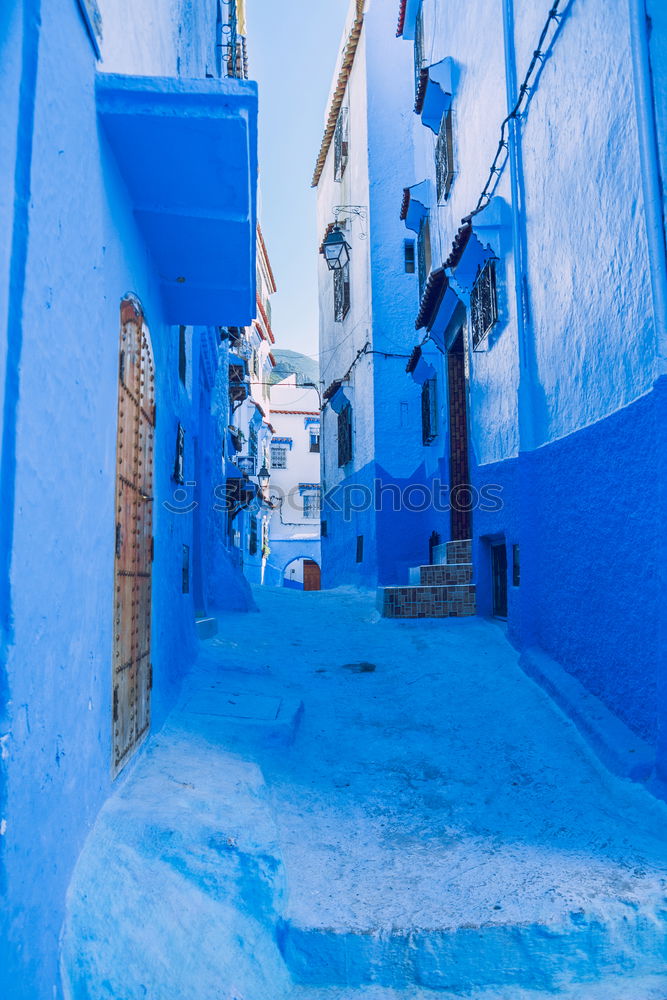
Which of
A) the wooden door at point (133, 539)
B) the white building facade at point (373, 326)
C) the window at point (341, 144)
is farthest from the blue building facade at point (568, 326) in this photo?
the window at point (341, 144)

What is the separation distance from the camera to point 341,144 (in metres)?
18.3

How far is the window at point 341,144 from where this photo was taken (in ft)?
59.6

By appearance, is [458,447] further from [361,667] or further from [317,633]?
[361,667]

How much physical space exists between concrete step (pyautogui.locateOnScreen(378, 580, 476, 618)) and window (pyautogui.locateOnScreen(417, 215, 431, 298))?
249 inches

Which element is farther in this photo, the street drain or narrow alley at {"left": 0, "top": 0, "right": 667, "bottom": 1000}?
the street drain

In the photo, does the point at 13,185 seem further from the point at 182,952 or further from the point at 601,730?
the point at 601,730

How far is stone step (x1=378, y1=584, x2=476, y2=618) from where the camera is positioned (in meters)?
9.12

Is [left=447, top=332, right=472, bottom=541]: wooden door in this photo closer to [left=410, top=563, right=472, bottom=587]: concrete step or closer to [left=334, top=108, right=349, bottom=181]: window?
[left=410, top=563, right=472, bottom=587]: concrete step

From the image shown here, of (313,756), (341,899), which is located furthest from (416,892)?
(313,756)

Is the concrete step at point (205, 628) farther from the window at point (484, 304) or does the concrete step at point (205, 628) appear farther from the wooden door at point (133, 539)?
the window at point (484, 304)

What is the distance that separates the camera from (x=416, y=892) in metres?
3.57

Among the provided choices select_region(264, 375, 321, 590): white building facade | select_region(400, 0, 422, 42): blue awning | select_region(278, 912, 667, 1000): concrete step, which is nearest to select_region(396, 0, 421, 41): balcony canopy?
select_region(400, 0, 422, 42): blue awning

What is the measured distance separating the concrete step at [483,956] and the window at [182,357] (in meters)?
5.49

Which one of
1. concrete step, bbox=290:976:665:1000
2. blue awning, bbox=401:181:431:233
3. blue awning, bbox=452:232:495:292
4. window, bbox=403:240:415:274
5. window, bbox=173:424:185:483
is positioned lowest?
concrete step, bbox=290:976:665:1000
